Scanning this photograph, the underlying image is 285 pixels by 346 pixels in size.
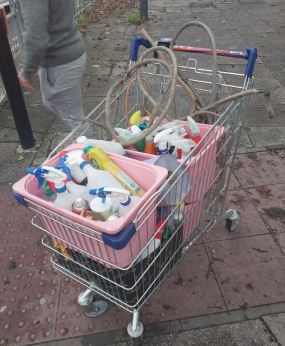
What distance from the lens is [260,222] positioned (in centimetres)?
277

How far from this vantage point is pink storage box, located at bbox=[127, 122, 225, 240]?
69.6 inches

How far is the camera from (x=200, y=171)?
184 cm

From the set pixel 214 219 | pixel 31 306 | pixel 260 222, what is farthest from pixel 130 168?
pixel 260 222

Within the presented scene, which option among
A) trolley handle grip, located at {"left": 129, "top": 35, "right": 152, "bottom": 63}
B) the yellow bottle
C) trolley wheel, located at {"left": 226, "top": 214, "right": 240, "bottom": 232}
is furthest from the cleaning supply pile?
trolley wheel, located at {"left": 226, "top": 214, "right": 240, "bottom": 232}

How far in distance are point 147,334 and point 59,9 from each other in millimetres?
2191

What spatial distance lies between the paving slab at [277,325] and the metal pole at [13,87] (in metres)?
2.89

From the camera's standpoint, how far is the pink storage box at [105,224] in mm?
1323

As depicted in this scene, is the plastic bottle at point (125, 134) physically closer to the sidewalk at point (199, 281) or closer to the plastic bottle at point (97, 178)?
the plastic bottle at point (97, 178)

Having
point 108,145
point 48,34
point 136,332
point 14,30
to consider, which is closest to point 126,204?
point 108,145

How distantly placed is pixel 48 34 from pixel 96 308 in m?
1.83

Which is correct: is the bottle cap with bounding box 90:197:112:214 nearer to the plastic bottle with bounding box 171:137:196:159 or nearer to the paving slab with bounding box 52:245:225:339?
the plastic bottle with bounding box 171:137:196:159

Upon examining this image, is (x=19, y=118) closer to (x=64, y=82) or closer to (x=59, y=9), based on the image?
(x=64, y=82)

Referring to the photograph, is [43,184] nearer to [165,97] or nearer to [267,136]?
[165,97]

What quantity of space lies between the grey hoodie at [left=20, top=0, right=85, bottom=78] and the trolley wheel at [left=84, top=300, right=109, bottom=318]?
67.0 inches
